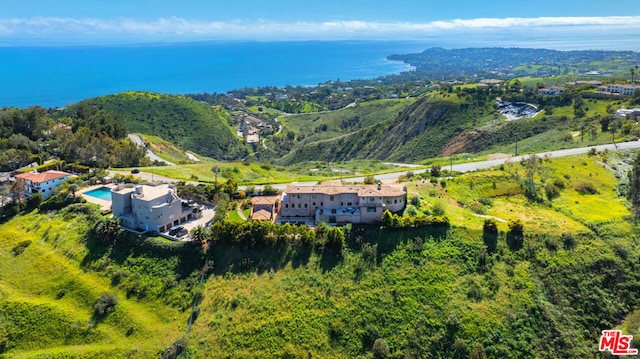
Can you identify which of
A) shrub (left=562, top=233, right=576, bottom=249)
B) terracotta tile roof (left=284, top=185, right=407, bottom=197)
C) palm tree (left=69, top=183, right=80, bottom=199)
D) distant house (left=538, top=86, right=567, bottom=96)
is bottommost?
shrub (left=562, top=233, right=576, bottom=249)

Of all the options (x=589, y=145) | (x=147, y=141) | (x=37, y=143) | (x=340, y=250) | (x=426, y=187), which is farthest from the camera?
(x=147, y=141)

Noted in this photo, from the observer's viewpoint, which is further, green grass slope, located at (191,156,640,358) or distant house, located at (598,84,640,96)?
distant house, located at (598,84,640,96)

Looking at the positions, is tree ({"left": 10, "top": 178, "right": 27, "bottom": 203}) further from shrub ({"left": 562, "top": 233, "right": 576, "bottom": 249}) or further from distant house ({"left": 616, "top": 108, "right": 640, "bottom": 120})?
distant house ({"left": 616, "top": 108, "right": 640, "bottom": 120})

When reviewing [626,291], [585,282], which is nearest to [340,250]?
[585,282]

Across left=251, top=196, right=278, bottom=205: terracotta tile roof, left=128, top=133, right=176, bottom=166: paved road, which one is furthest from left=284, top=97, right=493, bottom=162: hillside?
left=251, top=196, right=278, bottom=205: terracotta tile roof

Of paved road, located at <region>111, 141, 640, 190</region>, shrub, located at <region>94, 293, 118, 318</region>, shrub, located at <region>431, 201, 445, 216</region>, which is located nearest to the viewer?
shrub, located at <region>94, 293, 118, 318</region>

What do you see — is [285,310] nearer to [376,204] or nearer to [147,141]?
[376,204]

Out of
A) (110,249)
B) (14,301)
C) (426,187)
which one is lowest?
(14,301)
